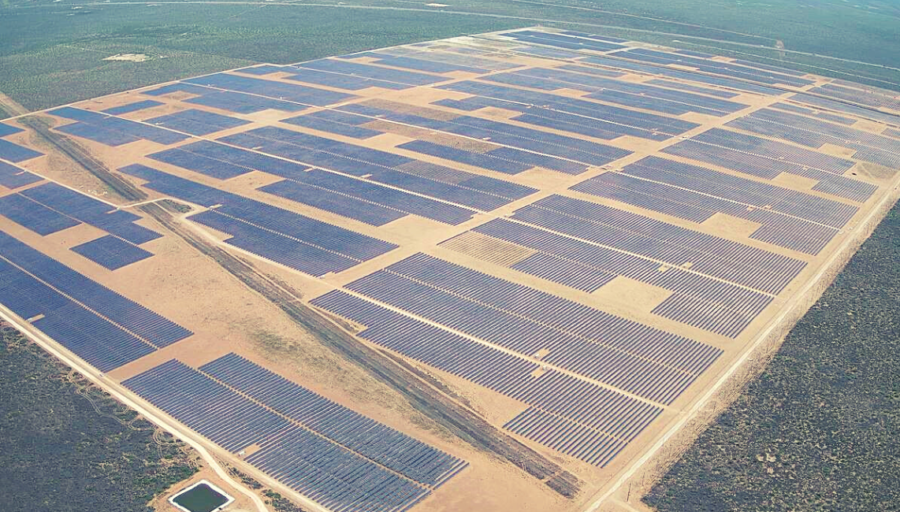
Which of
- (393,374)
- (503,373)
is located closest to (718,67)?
(503,373)

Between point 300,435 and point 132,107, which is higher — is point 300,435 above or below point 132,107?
below

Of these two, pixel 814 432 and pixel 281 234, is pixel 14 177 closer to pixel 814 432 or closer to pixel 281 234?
pixel 281 234

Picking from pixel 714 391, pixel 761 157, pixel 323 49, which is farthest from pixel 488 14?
pixel 714 391

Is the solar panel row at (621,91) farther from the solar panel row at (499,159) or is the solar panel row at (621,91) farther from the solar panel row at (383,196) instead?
the solar panel row at (383,196)

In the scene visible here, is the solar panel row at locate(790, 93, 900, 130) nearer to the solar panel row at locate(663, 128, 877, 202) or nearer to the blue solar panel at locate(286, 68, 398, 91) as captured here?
the solar panel row at locate(663, 128, 877, 202)

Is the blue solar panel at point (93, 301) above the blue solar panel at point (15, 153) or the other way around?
the other way around

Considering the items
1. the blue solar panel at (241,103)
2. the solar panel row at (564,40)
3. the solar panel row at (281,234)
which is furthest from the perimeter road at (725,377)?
the solar panel row at (564,40)
